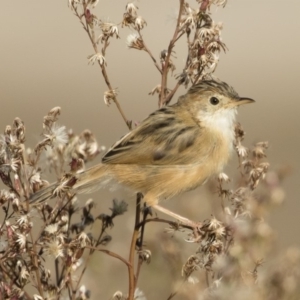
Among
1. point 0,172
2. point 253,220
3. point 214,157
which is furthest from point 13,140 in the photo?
point 214,157

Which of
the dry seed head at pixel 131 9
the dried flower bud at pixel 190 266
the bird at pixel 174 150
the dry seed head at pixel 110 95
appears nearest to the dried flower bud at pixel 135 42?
the dry seed head at pixel 131 9

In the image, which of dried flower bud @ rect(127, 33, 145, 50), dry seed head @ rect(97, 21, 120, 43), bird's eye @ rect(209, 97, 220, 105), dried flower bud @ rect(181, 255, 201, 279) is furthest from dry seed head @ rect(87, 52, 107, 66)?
bird's eye @ rect(209, 97, 220, 105)

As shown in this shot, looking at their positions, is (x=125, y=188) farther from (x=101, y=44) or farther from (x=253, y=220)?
(x=253, y=220)

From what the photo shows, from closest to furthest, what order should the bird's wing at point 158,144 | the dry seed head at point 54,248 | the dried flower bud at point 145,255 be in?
1. the dry seed head at point 54,248
2. the dried flower bud at point 145,255
3. the bird's wing at point 158,144

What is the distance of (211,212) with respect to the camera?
419 cm

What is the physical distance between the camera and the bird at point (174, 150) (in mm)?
4883

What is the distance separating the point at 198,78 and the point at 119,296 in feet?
4.07

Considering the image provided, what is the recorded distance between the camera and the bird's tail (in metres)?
3.70

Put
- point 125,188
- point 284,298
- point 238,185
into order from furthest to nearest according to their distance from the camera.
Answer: point 125,188 < point 238,185 < point 284,298

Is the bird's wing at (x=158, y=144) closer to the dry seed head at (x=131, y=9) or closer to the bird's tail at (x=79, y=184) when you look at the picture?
the bird's tail at (x=79, y=184)

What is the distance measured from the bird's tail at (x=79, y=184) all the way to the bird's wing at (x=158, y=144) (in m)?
0.10

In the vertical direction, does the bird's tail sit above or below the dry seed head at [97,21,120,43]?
below

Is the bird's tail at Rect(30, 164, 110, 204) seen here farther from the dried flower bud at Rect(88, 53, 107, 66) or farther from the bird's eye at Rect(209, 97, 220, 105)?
the bird's eye at Rect(209, 97, 220, 105)

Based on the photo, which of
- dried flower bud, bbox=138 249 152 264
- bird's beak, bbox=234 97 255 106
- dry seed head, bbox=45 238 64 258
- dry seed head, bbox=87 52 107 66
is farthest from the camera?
bird's beak, bbox=234 97 255 106
